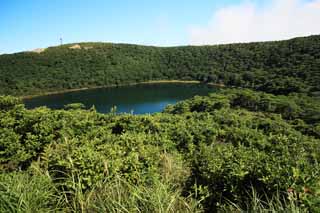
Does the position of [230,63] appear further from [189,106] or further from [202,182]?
[202,182]

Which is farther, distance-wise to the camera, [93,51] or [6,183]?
[93,51]

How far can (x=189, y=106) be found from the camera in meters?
41.4

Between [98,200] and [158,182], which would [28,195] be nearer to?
[98,200]

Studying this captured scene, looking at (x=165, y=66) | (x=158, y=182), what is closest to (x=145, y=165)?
(x=158, y=182)

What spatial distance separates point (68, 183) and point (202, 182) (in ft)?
6.40

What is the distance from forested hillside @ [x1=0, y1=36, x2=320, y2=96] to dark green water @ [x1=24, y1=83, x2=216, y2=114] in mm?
7840

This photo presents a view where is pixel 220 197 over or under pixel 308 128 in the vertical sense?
over

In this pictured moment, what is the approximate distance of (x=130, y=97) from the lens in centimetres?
7062

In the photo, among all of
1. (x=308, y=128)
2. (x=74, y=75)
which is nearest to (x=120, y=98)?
(x=74, y=75)

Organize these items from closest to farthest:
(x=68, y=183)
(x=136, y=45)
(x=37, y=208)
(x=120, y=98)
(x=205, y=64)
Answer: (x=37, y=208)
(x=68, y=183)
(x=120, y=98)
(x=205, y=64)
(x=136, y=45)

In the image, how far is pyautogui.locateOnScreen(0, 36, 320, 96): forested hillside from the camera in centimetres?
6800

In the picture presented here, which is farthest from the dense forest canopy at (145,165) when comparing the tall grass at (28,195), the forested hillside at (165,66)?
the forested hillside at (165,66)

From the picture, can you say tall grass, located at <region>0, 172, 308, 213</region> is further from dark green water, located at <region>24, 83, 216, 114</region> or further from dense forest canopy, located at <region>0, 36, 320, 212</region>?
dark green water, located at <region>24, 83, 216, 114</region>

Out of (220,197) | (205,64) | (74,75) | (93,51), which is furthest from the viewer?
(93,51)
